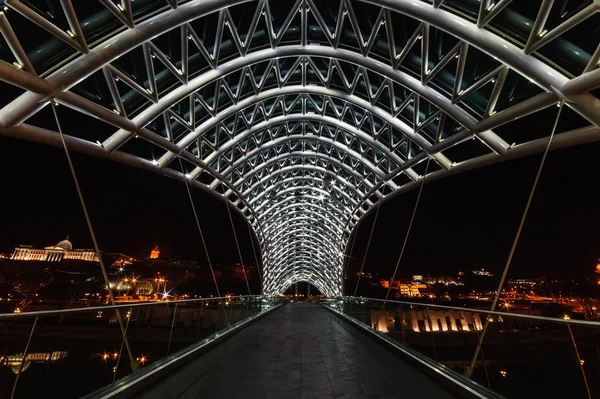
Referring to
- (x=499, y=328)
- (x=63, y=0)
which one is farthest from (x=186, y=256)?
(x=499, y=328)

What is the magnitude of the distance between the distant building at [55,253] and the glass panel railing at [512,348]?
6924 centimetres

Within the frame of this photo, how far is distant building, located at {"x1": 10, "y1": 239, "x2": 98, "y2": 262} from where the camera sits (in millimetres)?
60438

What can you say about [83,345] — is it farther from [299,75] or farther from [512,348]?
[299,75]

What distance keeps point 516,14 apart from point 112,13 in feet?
43.7

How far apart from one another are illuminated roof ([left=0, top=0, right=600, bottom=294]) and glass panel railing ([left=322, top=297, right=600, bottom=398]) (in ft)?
26.9

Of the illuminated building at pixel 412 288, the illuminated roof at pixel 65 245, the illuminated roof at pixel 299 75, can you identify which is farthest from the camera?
the illuminated roof at pixel 65 245

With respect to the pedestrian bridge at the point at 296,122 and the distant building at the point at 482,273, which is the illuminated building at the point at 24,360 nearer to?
the pedestrian bridge at the point at 296,122

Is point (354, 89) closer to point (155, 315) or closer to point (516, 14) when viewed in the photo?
point (516, 14)

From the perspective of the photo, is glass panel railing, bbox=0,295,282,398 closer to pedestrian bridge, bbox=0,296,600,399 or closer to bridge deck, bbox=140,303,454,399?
pedestrian bridge, bbox=0,296,600,399

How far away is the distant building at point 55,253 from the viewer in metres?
60.4

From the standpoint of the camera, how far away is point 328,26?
13.4m

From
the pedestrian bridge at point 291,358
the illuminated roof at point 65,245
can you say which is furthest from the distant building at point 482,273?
the illuminated roof at point 65,245

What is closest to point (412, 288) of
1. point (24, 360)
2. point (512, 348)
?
point (512, 348)

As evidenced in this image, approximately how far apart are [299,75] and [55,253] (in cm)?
7744
